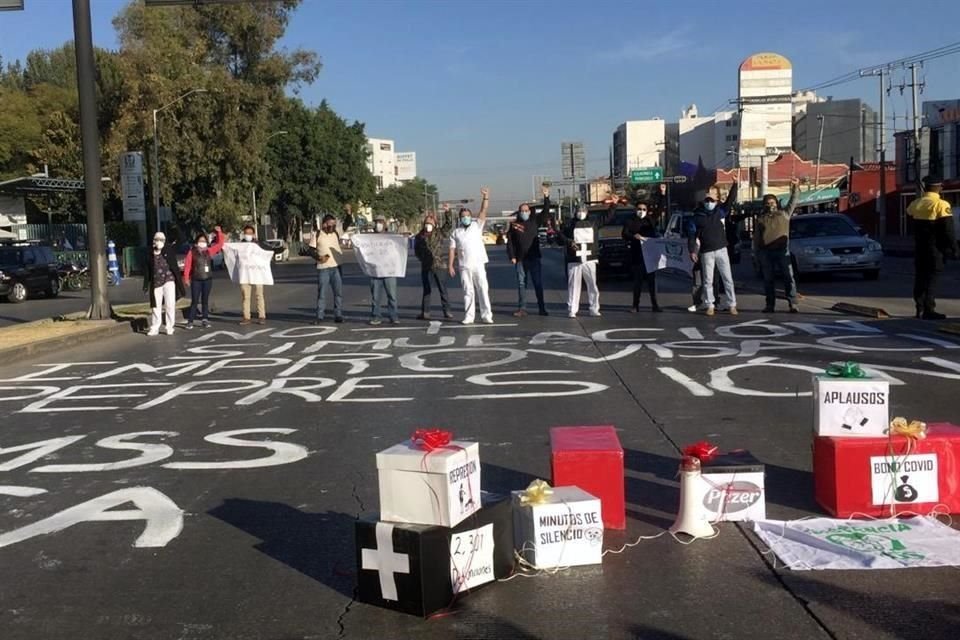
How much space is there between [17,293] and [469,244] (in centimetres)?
1690

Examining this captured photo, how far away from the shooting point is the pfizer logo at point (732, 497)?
537 centimetres

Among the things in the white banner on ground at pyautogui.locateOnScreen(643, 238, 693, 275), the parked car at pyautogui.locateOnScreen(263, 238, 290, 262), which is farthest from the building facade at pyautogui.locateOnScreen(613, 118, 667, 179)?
the white banner on ground at pyautogui.locateOnScreen(643, 238, 693, 275)

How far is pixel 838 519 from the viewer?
542 centimetres

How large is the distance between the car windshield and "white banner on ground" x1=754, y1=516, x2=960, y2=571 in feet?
66.0

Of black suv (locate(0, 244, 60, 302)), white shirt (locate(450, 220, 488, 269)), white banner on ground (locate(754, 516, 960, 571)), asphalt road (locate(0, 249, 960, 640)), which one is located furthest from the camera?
black suv (locate(0, 244, 60, 302))

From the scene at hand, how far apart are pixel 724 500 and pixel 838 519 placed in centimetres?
64

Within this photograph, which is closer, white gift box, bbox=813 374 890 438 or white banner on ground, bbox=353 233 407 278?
white gift box, bbox=813 374 890 438

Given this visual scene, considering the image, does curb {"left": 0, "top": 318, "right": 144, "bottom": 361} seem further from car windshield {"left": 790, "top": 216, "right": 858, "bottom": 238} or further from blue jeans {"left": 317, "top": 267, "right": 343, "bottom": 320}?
car windshield {"left": 790, "top": 216, "right": 858, "bottom": 238}

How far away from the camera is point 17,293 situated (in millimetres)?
27344

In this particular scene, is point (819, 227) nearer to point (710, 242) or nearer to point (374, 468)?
point (710, 242)

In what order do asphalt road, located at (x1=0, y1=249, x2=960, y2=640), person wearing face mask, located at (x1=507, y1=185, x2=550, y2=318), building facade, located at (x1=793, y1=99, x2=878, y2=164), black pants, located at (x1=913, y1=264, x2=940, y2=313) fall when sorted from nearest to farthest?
asphalt road, located at (x1=0, y1=249, x2=960, y2=640), black pants, located at (x1=913, y1=264, x2=940, y2=313), person wearing face mask, located at (x1=507, y1=185, x2=550, y2=318), building facade, located at (x1=793, y1=99, x2=878, y2=164)

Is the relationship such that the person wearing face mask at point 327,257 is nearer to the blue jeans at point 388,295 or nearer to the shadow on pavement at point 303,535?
the blue jeans at point 388,295

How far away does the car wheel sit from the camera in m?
27.2

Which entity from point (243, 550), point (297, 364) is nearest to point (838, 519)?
point (243, 550)
